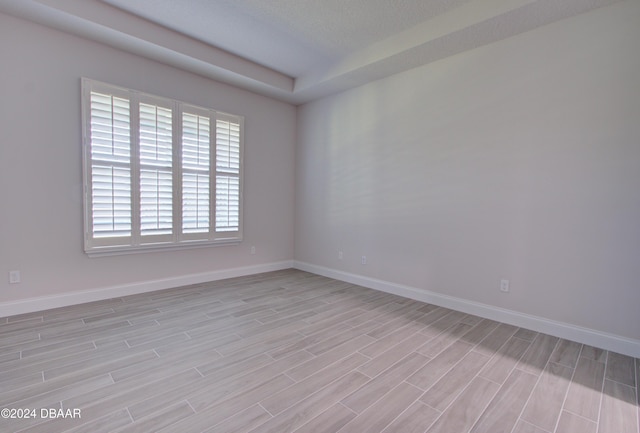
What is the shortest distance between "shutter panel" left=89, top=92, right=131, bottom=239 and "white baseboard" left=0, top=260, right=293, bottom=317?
0.64 m

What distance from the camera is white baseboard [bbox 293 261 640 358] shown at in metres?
2.46

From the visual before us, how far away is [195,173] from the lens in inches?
158

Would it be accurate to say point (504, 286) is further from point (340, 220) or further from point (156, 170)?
point (156, 170)

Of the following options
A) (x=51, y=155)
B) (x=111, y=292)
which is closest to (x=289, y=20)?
(x=51, y=155)

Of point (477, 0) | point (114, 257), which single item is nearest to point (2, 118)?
point (114, 257)

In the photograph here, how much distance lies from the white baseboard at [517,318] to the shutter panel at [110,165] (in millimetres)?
3001

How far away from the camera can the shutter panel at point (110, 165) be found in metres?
3.23

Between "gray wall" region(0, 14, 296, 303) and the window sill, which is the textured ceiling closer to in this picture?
"gray wall" region(0, 14, 296, 303)

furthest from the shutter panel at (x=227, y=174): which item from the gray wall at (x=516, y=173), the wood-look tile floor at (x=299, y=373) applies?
the gray wall at (x=516, y=173)

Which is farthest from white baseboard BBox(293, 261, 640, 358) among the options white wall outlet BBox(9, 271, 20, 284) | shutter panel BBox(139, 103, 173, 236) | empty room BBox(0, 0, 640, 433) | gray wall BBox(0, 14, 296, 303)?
white wall outlet BBox(9, 271, 20, 284)

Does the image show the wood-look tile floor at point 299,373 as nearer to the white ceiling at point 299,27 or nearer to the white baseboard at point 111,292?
the white baseboard at point 111,292

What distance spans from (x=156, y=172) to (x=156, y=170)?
0.08 feet

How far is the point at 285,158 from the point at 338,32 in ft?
7.43

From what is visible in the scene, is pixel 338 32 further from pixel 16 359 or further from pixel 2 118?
pixel 16 359
